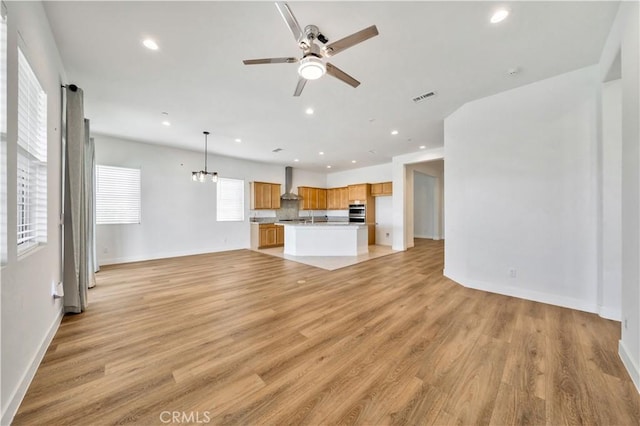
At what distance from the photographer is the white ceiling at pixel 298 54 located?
80.9 inches

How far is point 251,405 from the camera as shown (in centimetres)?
150

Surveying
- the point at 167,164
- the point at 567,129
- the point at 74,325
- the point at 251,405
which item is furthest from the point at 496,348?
the point at 167,164

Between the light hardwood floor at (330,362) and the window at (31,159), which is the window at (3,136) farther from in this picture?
the light hardwood floor at (330,362)

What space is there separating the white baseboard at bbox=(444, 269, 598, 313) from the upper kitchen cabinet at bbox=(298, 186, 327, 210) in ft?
21.2

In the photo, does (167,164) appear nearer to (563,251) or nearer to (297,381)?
(297,381)

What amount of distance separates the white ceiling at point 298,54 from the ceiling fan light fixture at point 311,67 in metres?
0.48

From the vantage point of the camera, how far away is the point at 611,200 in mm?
2664

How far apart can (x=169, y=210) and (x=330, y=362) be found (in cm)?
635

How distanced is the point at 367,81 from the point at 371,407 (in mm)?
3485

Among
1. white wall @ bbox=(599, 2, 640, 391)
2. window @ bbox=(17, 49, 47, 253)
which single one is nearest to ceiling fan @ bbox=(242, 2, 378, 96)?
window @ bbox=(17, 49, 47, 253)

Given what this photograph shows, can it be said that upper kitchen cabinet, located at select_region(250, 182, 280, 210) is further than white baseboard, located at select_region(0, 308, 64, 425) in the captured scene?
Yes

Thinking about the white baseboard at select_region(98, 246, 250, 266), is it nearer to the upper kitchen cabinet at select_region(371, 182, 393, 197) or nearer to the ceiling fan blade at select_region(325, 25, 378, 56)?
the upper kitchen cabinet at select_region(371, 182, 393, 197)

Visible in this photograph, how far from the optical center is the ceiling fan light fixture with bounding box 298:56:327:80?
76.0 inches

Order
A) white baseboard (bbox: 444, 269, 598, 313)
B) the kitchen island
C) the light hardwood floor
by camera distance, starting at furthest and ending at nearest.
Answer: the kitchen island, white baseboard (bbox: 444, 269, 598, 313), the light hardwood floor
